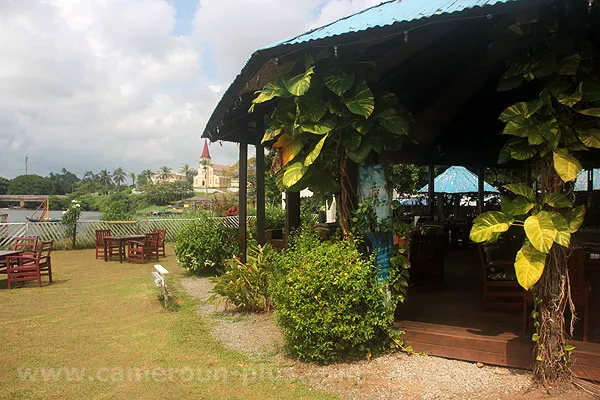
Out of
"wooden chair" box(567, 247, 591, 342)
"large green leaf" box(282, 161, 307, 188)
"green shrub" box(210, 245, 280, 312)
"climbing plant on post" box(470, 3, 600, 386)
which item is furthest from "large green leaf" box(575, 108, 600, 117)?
"green shrub" box(210, 245, 280, 312)

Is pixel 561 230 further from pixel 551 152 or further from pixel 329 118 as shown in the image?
pixel 329 118

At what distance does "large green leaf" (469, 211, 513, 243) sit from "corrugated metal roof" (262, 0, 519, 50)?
55.8 inches

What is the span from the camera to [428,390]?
323cm

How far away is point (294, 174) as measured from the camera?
3.83 m

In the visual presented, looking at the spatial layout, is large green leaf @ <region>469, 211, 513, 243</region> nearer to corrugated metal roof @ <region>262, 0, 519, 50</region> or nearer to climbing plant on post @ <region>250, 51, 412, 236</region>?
climbing plant on post @ <region>250, 51, 412, 236</region>

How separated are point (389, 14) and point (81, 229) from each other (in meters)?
13.4

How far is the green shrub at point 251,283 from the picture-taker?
5621 mm

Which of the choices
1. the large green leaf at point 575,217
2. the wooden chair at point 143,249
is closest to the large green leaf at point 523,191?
the large green leaf at point 575,217

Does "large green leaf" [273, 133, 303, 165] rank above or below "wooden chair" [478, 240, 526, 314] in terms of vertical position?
above

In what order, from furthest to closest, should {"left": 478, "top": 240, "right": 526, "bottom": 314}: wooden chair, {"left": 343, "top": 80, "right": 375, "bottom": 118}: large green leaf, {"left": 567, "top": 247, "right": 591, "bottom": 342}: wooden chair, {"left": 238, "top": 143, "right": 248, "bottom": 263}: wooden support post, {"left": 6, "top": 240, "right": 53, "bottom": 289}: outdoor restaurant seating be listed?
{"left": 6, "top": 240, "right": 53, "bottom": 289}: outdoor restaurant seating < {"left": 238, "top": 143, "right": 248, "bottom": 263}: wooden support post < {"left": 478, "top": 240, "right": 526, "bottom": 314}: wooden chair < {"left": 343, "top": 80, "right": 375, "bottom": 118}: large green leaf < {"left": 567, "top": 247, "right": 591, "bottom": 342}: wooden chair

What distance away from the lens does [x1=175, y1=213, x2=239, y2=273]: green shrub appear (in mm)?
8656

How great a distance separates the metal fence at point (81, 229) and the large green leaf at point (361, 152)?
8.97m

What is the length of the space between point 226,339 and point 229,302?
3.89 feet

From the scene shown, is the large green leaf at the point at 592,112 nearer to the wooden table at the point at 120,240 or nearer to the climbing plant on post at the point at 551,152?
the climbing plant on post at the point at 551,152
